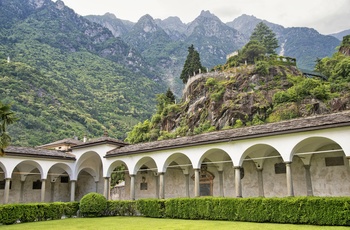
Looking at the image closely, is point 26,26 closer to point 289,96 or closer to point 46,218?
point 289,96

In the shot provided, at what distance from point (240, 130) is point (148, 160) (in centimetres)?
832

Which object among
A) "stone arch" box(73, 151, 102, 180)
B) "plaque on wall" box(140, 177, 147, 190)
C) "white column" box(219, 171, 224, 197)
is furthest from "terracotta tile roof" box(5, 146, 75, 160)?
"white column" box(219, 171, 224, 197)

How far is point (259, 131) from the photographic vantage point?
59.8ft

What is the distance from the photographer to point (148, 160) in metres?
25.3

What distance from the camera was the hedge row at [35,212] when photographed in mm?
18688

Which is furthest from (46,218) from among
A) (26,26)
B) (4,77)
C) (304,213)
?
(26,26)

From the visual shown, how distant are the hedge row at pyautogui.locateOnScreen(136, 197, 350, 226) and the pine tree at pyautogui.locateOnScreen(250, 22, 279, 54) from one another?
64.1 metres

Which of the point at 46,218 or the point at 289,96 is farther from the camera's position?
the point at 289,96

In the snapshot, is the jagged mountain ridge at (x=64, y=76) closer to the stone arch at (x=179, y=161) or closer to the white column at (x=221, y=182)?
the stone arch at (x=179, y=161)

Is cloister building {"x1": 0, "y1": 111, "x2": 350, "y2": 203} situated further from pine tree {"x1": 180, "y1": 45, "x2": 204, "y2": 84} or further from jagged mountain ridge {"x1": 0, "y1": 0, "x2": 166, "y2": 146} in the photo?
pine tree {"x1": 180, "y1": 45, "x2": 204, "y2": 84}

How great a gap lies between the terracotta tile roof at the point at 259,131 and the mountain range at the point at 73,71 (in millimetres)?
37706

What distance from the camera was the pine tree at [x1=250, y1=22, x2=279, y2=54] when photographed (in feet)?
256

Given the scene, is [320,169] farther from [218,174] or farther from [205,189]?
[205,189]

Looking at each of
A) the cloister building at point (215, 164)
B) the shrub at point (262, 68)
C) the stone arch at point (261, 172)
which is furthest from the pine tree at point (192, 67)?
the stone arch at point (261, 172)
